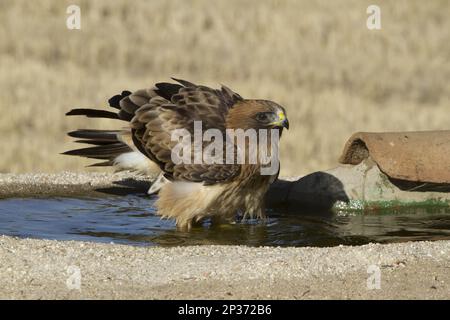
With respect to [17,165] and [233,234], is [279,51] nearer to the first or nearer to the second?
[17,165]

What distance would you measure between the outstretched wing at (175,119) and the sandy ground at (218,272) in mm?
1685

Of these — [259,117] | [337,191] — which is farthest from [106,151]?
[337,191]

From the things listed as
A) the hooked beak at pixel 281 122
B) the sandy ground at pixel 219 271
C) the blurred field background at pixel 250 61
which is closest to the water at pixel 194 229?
the hooked beak at pixel 281 122

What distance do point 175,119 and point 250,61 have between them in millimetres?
8144

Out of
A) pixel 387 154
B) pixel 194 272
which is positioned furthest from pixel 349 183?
pixel 194 272

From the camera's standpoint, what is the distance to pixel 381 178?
10703 mm

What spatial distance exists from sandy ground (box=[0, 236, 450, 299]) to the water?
1.28m

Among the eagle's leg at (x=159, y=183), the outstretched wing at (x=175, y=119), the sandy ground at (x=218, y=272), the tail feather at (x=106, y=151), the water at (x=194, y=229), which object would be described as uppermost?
the outstretched wing at (x=175, y=119)

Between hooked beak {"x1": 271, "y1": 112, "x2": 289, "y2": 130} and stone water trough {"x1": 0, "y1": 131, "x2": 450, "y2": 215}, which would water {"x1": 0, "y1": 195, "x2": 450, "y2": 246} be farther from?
hooked beak {"x1": 271, "y1": 112, "x2": 289, "y2": 130}

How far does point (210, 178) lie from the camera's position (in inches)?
368

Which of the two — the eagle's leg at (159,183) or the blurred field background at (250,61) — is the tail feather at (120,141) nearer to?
the eagle's leg at (159,183)

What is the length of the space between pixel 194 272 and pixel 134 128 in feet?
10.2

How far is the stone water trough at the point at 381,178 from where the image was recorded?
10.3m

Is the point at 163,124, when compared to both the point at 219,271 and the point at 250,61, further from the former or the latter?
the point at 250,61
